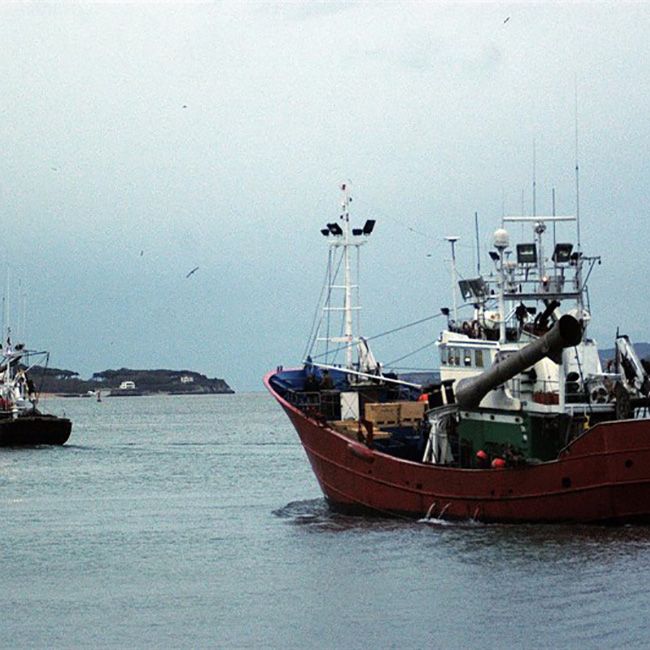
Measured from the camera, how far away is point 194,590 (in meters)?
27.7

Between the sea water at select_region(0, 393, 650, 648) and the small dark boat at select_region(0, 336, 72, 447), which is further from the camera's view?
the small dark boat at select_region(0, 336, 72, 447)

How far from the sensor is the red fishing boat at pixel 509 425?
30375mm

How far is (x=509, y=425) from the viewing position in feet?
111

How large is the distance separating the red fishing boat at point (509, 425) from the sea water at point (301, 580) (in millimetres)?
680

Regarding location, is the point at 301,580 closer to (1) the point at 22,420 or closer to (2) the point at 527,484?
(2) the point at 527,484

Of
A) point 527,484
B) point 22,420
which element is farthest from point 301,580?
point 22,420

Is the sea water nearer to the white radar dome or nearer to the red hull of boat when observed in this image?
the red hull of boat

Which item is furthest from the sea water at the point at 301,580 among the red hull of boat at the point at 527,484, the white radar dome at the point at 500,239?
the white radar dome at the point at 500,239

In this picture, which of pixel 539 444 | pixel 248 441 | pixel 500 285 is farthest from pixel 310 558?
pixel 248 441

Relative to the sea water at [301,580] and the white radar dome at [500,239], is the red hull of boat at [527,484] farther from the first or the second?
the white radar dome at [500,239]

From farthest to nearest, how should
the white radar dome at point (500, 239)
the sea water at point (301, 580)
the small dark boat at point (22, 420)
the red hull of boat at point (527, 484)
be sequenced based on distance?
the small dark boat at point (22, 420) → the white radar dome at point (500, 239) → the red hull of boat at point (527, 484) → the sea water at point (301, 580)

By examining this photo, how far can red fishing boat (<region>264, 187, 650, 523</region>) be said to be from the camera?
30375 millimetres

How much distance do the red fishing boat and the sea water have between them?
2.23 ft

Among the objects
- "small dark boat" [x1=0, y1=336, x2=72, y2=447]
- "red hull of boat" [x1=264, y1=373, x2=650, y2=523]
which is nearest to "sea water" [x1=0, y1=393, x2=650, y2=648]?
"red hull of boat" [x1=264, y1=373, x2=650, y2=523]
